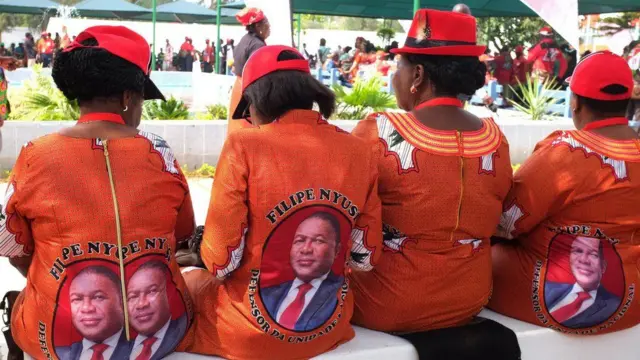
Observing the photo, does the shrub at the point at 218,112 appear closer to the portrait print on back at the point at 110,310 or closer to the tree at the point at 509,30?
the portrait print on back at the point at 110,310

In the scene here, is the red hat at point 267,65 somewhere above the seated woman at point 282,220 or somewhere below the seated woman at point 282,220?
above

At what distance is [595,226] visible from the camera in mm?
3053

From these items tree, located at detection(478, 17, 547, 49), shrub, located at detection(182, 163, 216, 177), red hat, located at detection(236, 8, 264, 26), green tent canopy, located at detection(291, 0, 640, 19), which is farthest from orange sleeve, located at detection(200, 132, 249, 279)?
tree, located at detection(478, 17, 547, 49)

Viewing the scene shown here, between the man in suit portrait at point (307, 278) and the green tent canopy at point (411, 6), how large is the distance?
1810 centimetres

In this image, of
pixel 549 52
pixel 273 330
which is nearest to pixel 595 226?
pixel 273 330

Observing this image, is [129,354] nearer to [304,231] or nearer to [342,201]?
[304,231]

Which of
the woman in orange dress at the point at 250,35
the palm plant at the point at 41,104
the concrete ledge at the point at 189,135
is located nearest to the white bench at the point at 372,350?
the woman in orange dress at the point at 250,35

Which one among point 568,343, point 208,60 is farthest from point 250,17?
point 208,60

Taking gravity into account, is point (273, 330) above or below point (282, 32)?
below

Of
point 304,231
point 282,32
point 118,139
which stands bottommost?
point 304,231

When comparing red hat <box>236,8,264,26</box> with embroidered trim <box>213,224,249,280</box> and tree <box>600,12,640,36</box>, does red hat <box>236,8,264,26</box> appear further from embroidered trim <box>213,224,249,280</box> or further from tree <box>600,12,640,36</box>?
tree <box>600,12,640,36</box>

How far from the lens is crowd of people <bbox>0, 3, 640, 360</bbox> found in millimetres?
2430

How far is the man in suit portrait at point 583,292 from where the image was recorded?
307 centimetres

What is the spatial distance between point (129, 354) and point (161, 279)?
0.26m
